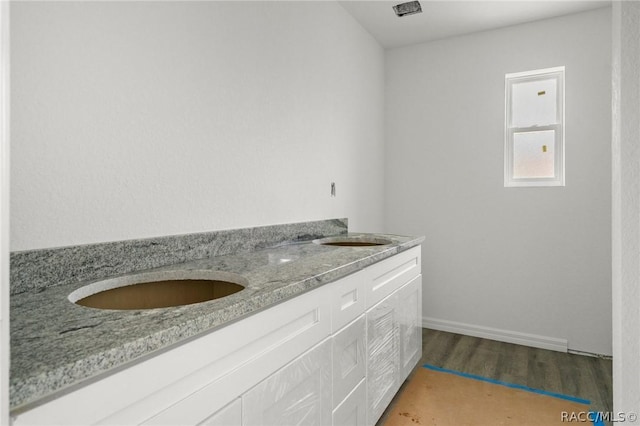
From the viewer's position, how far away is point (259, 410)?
98 centimetres

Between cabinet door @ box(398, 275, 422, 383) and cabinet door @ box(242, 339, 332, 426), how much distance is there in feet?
2.90

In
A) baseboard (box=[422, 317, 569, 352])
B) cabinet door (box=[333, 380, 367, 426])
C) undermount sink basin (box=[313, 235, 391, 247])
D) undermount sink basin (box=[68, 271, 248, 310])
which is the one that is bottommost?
baseboard (box=[422, 317, 569, 352])

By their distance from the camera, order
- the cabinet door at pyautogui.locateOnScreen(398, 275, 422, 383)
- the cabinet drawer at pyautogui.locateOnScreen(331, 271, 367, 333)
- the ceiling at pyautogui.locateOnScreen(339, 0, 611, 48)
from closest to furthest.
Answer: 1. the cabinet drawer at pyautogui.locateOnScreen(331, 271, 367, 333)
2. the cabinet door at pyautogui.locateOnScreen(398, 275, 422, 383)
3. the ceiling at pyautogui.locateOnScreen(339, 0, 611, 48)

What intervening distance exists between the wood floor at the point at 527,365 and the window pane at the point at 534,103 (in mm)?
1858

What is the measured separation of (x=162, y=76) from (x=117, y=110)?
253mm

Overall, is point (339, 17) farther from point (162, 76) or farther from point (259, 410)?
point (259, 410)

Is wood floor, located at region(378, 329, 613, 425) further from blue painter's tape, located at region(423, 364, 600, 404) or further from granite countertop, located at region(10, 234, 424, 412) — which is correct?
granite countertop, located at region(10, 234, 424, 412)

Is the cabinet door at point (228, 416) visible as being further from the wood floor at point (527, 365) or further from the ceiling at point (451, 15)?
the ceiling at point (451, 15)

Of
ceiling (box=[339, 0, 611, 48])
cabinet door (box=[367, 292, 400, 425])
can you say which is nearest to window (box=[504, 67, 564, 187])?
ceiling (box=[339, 0, 611, 48])

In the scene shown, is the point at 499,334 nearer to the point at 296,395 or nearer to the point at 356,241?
the point at 356,241

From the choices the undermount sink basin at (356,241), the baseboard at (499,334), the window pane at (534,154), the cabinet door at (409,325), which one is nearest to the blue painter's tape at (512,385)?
the cabinet door at (409,325)

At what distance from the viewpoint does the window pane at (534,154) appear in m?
3.06

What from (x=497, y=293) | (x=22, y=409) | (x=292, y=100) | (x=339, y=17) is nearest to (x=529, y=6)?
(x=339, y=17)

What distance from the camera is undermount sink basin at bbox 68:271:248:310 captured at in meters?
1.15
